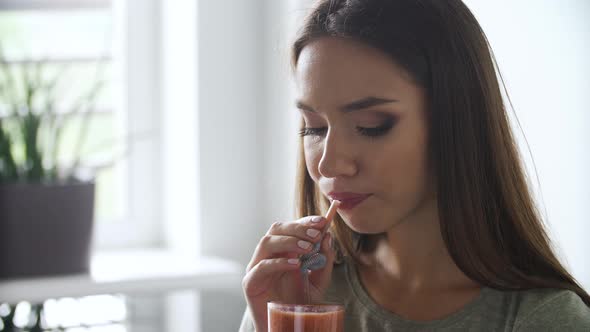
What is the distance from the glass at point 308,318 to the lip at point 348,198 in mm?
157

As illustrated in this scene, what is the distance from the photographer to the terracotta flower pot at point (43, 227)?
1.99 metres

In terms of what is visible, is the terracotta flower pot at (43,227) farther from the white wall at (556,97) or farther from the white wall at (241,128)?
the white wall at (556,97)

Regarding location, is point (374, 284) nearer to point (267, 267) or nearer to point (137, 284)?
point (267, 267)

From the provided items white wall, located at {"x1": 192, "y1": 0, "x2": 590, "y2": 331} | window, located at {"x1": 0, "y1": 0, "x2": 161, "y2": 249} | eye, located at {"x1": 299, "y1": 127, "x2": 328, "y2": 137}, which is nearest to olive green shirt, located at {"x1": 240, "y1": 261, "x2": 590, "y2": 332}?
eye, located at {"x1": 299, "y1": 127, "x2": 328, "y2": 137}

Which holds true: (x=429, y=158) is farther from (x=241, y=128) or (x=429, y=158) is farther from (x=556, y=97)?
(x=241, y=128)

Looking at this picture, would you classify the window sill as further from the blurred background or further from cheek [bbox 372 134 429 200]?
cheek [bbox 372 134 429 200]

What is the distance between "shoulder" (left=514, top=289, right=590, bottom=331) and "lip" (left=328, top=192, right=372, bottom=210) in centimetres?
25

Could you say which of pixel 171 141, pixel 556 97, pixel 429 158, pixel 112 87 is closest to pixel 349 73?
pixel 429 158

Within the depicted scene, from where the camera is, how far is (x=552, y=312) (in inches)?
40.7

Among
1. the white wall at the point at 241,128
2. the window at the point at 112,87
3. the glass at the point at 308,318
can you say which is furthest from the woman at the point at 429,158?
the window at the point at 112,87

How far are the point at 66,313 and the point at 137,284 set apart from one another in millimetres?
194

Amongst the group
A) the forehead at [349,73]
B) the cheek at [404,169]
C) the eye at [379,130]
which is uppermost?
the forehead at [349,73]

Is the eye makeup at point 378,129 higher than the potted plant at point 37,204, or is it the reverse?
the eye makeup at point 378,129

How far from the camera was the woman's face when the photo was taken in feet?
3.39
